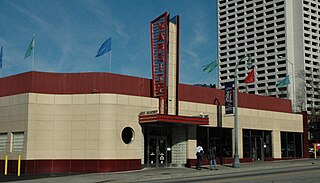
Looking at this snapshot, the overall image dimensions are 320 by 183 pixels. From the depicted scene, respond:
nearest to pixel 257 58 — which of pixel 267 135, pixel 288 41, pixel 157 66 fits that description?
pixel 288 41

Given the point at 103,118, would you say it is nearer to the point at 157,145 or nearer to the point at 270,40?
the point at 157,145

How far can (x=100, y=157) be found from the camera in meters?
27.5

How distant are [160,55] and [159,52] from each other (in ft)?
0.75

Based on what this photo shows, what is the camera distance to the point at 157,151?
1227 inches

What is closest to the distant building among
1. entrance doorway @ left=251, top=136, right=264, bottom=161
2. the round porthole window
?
the round porthole window

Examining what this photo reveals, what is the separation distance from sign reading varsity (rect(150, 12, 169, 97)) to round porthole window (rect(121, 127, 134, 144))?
10.3 feet

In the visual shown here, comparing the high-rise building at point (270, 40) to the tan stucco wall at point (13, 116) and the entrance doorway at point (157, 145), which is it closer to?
the entrance doorway at point (157, 145)

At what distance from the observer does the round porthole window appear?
94.0ft

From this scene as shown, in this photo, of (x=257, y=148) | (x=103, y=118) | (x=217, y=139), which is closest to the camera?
(x=103, y=118)

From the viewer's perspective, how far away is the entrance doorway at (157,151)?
30.8 metres

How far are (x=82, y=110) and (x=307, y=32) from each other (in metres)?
131

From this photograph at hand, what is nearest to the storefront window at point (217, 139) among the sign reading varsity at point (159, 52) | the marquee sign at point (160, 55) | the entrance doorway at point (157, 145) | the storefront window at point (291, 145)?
the entrance doorway at point (157, 145)

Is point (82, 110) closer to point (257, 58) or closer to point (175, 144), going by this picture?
point (175, 144)

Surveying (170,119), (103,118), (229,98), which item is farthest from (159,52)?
(229,98)
